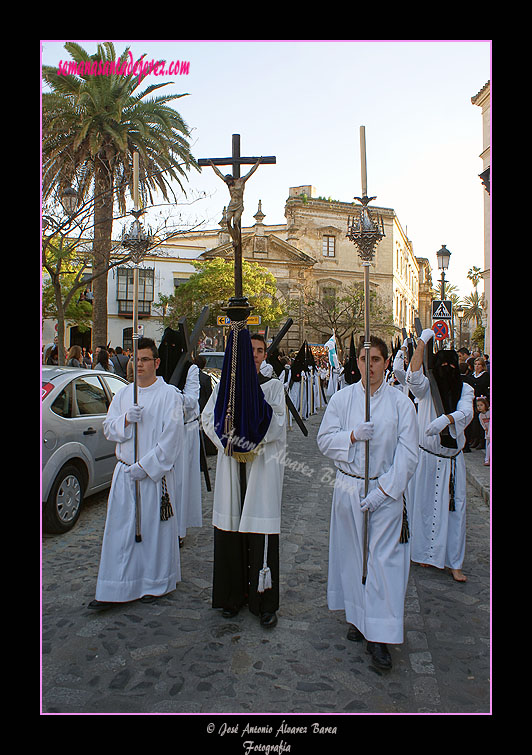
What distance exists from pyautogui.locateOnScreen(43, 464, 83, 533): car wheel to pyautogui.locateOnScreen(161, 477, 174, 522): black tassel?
6.41 feet

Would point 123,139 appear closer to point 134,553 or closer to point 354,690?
point 134,553

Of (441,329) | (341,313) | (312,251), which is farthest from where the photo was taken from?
(312,251)

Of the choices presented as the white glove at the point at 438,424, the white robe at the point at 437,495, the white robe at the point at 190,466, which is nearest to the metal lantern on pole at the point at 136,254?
the white robe at the point at 190,466

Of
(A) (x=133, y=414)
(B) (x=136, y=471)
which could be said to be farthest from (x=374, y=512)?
(A) (x=133, y=414)

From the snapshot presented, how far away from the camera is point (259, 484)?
4.38 meters

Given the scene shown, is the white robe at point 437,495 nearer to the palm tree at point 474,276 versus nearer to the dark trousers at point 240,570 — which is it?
the dark trousers at point 240,570

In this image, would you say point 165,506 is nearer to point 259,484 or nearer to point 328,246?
point 259,484

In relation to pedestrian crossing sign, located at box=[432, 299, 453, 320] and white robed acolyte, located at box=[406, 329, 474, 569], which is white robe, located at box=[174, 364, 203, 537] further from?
pedestrian crossing sign, located at box=[432, 299, 453, 320]

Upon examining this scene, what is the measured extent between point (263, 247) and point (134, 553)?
46204 mm

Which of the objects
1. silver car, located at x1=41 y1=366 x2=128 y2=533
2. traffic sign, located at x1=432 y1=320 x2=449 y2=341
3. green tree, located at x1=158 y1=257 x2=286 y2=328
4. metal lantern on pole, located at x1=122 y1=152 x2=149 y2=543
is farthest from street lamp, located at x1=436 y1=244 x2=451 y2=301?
green tree, located at x1=158 y1=257 x2=286 y2=328

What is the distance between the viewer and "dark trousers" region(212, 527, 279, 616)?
439cm

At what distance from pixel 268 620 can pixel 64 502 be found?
122 inches

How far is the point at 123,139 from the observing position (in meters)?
14.3

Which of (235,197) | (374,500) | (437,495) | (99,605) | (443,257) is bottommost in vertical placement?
(99,605)
